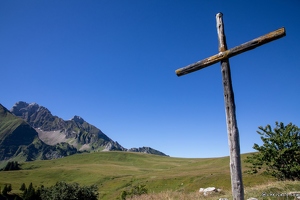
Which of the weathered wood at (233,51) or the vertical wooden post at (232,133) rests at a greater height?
the weathered wood at (233,51)

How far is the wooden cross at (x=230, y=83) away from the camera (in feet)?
20.5

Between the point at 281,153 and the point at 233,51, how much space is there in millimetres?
20963

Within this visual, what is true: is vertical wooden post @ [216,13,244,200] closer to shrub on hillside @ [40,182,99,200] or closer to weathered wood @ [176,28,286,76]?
weathered wood @ [176,28,286,76]

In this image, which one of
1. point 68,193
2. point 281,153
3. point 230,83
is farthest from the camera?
point 68,193

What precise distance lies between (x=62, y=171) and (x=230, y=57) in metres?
185

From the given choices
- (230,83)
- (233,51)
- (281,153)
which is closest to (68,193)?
(281,153)

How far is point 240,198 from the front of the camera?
6.17 meters

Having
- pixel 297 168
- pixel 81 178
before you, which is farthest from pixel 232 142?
pixel 81 178

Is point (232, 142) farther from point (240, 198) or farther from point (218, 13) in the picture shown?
point (218, 13)

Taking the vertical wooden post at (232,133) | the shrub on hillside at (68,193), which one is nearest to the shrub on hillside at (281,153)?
the vertical wooden post at (232,133)

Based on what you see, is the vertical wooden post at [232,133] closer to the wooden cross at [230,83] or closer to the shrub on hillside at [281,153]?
the wooden cross at [230,83]

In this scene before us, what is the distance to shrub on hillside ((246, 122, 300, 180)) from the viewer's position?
22906 millimetres

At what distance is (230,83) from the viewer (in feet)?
22.8

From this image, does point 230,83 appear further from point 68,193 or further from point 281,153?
point 68,193
